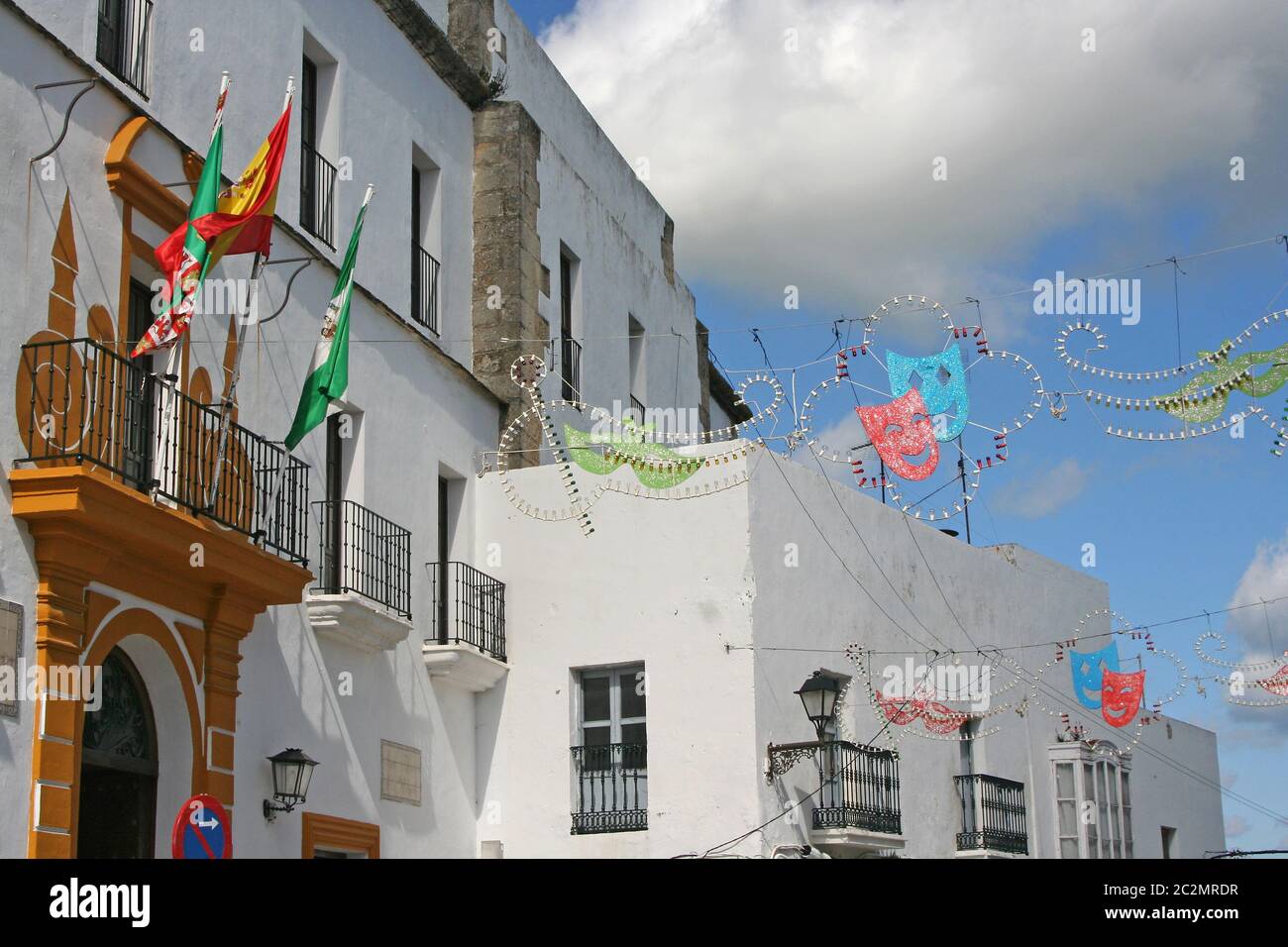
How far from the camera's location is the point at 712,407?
2438 centimetres

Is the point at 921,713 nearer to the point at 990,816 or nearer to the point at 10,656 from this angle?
the point at 990,816

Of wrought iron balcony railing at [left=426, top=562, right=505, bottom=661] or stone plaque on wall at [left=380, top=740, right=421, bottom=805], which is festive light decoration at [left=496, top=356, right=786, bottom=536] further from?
stone plaque on wall at [left=380, top=740, right=421, bottom=805]

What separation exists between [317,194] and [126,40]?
2716 millimetres

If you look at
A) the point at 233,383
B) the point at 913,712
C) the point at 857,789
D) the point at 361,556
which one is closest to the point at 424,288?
the point at 361,556

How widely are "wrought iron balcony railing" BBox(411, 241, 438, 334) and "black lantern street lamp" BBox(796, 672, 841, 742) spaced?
4627 millimetres

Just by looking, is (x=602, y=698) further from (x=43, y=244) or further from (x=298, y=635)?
(x=43, y=244)

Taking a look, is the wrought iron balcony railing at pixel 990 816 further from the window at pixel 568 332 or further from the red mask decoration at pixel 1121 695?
the window at pixel 568 332

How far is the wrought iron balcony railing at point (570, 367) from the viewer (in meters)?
17.2

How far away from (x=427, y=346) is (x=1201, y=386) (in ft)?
21.4

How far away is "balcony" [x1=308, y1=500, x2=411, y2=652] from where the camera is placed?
39.8 feet

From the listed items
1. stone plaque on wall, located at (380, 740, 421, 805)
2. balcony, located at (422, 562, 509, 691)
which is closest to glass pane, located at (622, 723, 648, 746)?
balcony, located at (422, 562, 509, 691)

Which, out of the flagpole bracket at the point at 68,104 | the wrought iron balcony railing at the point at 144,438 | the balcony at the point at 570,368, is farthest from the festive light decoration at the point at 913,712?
the flagpole bracket at the point at 68,104

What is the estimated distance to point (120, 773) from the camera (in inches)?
404

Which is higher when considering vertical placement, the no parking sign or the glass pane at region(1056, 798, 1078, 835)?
the glass pane at region(1056, 798, 1078, 835)
